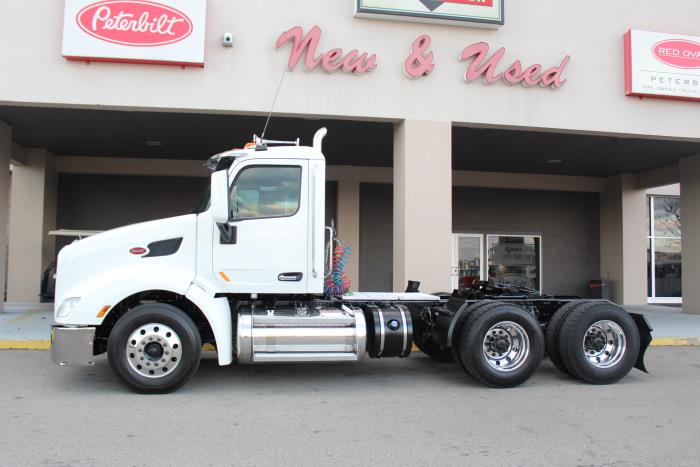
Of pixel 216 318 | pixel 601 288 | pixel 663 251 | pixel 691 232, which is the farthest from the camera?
pixel 663 251

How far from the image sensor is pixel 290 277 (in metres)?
6.80

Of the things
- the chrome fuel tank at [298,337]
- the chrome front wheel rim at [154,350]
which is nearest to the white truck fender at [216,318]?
the chrome fuel tank at [298,337]

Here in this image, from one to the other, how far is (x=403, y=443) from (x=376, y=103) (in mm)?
6919

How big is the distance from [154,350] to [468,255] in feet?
42.8

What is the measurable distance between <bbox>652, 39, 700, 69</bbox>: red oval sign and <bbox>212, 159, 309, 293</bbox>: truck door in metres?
8.48

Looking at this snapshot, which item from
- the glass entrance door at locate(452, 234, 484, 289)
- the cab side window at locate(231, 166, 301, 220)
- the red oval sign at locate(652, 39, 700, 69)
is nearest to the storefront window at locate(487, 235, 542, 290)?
the glass entrance door at locate(452, 234, 484, 289)

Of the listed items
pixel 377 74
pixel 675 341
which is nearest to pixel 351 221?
pixel 377 74

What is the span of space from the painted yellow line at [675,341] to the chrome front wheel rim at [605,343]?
3774 mm

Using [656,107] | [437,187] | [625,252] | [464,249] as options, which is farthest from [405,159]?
[625,252]

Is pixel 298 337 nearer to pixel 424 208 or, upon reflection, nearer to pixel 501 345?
pixel 501 345

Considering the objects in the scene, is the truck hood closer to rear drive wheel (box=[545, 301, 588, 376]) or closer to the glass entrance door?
rear drive wheel (box=[545, 301, 588, 376])

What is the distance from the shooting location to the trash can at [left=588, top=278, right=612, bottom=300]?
1759 cm

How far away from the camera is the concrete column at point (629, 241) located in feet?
57.2

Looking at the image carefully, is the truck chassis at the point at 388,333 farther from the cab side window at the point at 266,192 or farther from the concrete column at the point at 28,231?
the concrete column at the point at 28,231
